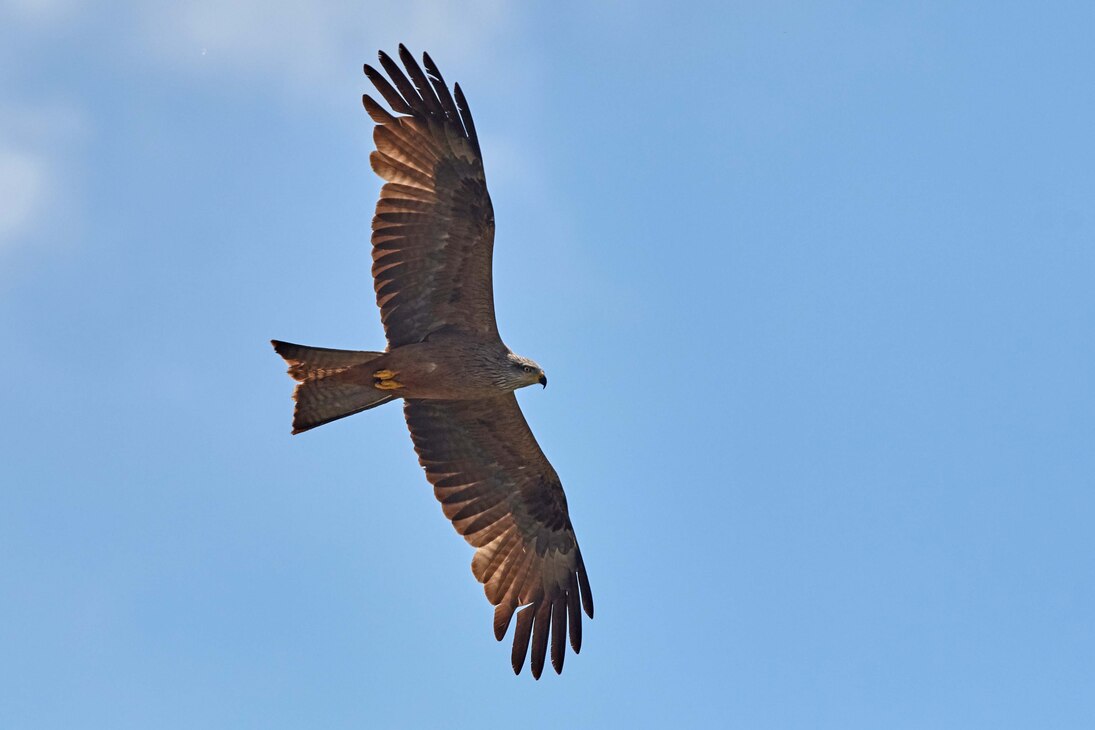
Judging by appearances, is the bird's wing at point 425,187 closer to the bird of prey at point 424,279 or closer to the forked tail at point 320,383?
the bird of prey at point 424,279

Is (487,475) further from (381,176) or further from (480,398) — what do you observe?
(381,176)

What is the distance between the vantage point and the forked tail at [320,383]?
43.9 feet

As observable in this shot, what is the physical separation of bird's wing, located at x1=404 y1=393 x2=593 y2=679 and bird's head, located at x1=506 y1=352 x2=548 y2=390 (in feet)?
2.45

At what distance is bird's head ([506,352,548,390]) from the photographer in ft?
45.4

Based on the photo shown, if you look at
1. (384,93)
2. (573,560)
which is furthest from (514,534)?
(384,93)

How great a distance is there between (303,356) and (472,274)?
1851 mm

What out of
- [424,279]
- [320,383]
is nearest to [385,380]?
[320,383]

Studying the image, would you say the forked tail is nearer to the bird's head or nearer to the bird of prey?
the bird of prey

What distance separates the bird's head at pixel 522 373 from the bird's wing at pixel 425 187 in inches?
34.5

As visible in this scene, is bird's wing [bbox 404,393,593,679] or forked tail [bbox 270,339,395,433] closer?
forked tail [bbox 270,339,395,433]

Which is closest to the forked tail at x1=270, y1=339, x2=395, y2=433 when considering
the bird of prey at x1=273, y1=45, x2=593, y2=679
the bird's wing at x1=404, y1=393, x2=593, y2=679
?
the bird of prey at x1=273, y1=45, x2=593, y2=679

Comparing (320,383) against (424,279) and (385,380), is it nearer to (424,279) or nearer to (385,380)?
(385,380)

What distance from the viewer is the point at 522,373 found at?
13.9 m

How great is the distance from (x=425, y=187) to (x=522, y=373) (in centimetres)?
207
